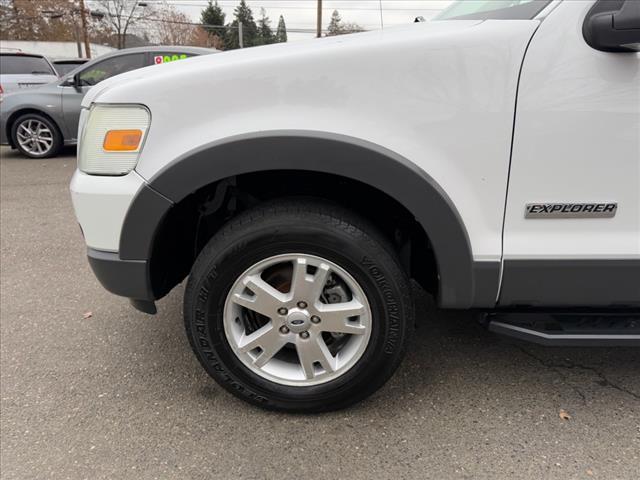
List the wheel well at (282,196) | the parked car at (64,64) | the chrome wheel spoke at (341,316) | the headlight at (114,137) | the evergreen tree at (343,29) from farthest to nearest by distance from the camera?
1. the parked car at (64,64)
2. the evergreen tree at (343,29)
3. the wheel well at (282,196)
4. the chrome wheel spoke at (341,316)
5. the headlight at (114,137)

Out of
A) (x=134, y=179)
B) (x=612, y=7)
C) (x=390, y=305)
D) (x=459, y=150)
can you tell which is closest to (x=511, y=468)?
(x=390, y=305)

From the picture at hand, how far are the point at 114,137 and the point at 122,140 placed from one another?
0.12ft

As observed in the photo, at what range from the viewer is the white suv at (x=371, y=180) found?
1.63 m

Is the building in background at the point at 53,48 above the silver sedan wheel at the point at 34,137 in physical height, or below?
above

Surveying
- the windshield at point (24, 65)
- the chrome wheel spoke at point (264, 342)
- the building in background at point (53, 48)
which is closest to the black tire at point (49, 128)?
the windshield at point (24, 65)

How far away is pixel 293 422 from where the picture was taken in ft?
6.70

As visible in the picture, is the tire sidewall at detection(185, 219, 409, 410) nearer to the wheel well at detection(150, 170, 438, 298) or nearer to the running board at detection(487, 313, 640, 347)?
the wheel well at detection(150, 170, 438, 298)

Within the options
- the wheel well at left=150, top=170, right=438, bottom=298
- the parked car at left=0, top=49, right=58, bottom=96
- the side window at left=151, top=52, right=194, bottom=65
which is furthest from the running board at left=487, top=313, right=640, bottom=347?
the parked car at left=0, top=49, right=58, bottom=96

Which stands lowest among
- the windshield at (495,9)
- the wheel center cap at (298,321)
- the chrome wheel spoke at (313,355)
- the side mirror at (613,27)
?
the chrome wheel spoke at (313,355)

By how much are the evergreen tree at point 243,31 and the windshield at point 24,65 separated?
3355 centimetres

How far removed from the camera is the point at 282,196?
2.02 metres

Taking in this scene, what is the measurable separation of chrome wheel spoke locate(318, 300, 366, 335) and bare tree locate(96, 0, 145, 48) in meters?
44.1

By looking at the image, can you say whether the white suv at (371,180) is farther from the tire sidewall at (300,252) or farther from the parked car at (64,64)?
the parked car at (64,64)

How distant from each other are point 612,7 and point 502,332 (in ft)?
3.91
